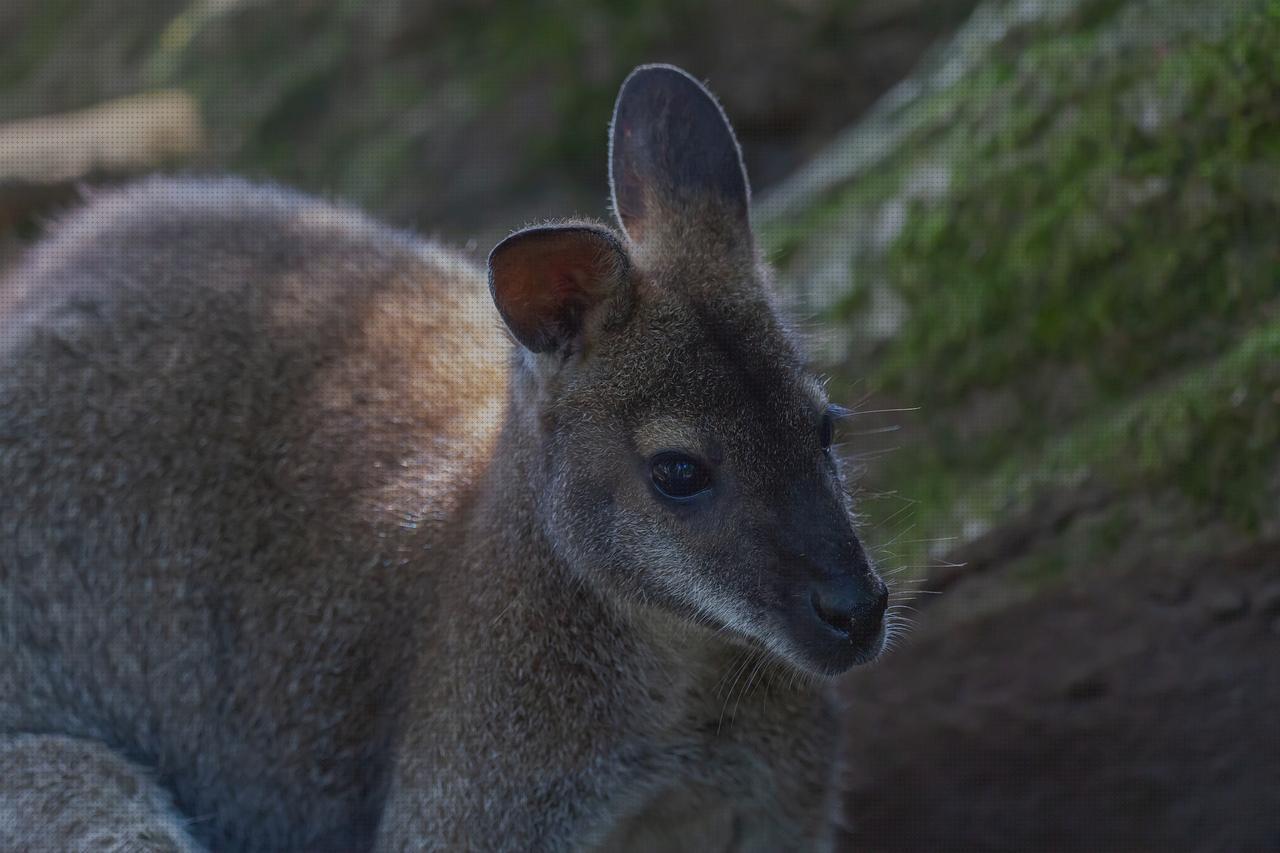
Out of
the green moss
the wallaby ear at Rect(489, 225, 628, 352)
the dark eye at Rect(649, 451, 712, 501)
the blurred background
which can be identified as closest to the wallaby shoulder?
the wallaby ear at Rect(489, 225, 628, 352)

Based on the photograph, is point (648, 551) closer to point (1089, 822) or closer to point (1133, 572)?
point (1133, 572)

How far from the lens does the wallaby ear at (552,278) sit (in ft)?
10.9

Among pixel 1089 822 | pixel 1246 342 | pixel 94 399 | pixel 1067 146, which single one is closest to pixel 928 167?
pixel 1067 146

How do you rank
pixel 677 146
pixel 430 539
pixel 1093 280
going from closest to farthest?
pixel 677 146 < pixel 430 539 < pixel 1093 280

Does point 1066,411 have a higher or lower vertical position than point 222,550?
lower

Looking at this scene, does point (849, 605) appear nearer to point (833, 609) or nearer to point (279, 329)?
point (833, 609)

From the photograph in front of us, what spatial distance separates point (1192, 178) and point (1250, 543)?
121 centimetres

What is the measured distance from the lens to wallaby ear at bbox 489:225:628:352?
3.32 m

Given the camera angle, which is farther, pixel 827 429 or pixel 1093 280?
pixel 1093 280

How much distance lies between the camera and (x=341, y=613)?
4.11 metres

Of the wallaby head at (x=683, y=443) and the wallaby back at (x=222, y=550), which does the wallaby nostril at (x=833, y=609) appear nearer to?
the wallaby head at (x=683, y=443)

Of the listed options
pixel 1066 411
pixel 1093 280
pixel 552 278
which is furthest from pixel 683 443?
pixel 1093 280

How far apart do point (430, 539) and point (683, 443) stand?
3.51 feet

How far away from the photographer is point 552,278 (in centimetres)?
344
